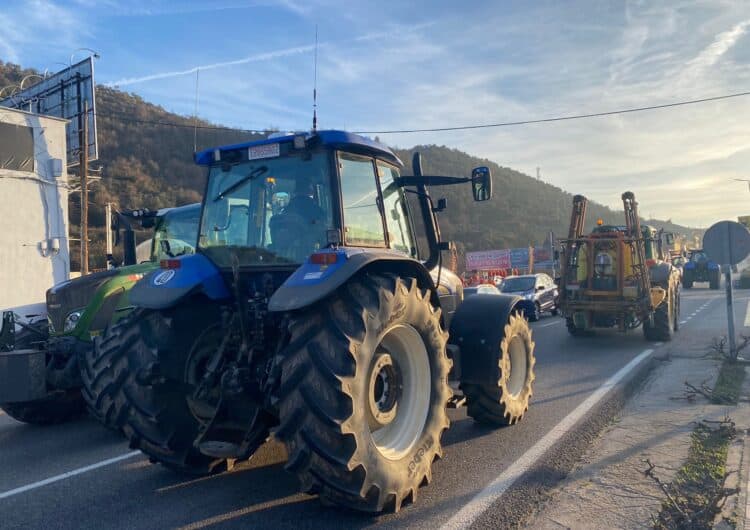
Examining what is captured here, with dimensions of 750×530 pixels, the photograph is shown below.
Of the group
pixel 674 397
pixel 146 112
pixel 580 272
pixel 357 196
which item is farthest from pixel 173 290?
pixel 146 112

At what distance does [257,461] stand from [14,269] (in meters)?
18.6

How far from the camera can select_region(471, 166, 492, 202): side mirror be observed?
5602mm

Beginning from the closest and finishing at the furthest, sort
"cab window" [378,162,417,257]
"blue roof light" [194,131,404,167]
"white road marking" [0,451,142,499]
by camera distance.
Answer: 1. "blue roof light" [194,131,404,167]
2. "white road marking" [0,451,142,499]
3. "cab window" [378,162,417,257]

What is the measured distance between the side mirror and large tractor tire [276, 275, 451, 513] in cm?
167

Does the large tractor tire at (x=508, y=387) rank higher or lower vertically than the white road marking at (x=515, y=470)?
higher

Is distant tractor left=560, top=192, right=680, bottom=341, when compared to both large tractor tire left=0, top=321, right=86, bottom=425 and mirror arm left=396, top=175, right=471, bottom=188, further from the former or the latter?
large tractor tire left=0, top=321, right=86, bottom=425

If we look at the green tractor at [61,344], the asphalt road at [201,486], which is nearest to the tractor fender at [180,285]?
the asphalt road at [201,486]

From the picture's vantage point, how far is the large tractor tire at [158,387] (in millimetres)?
4367

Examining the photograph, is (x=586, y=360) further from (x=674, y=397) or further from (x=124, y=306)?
(x=124, y=306)

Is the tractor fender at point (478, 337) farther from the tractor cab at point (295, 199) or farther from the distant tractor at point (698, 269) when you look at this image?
the distant tractor at point (698, 269)

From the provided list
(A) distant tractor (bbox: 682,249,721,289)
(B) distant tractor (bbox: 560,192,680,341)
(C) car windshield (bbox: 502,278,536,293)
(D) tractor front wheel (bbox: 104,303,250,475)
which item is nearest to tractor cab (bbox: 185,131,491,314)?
(D) tractor front wheel (bbox: 104,303,250,475)

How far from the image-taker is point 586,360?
10.5 meters

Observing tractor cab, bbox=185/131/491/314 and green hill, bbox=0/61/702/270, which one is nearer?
tractor cab, bbox=185/131/491/314

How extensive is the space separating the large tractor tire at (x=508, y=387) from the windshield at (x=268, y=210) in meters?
2.30
